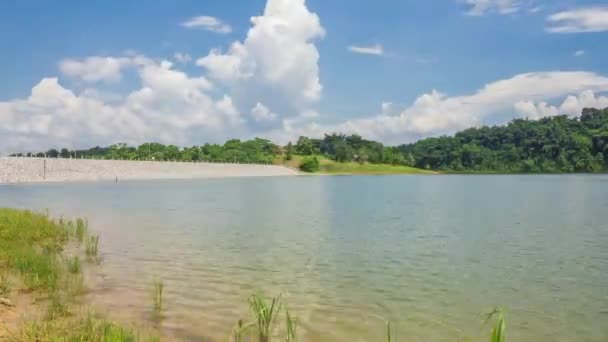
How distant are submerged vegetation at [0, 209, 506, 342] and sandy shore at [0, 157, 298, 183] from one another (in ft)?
270

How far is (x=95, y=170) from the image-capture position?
11500 cm

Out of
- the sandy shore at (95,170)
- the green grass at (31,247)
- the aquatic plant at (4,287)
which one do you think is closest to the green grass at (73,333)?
the aquatic plant at (4,287)

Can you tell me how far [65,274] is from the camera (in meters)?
14.8

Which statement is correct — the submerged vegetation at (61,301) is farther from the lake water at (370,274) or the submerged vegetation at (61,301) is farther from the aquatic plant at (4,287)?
the lake water at (370,274)

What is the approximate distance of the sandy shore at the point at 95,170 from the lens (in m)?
94.8

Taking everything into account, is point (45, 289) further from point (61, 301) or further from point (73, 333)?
point (73, 333)

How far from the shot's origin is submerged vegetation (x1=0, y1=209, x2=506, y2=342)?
8109 mm

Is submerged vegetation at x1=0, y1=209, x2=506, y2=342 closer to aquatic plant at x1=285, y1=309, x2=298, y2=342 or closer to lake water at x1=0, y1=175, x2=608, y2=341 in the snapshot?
aquatic plant at x1=285, y1=309, x2=298, y2=342

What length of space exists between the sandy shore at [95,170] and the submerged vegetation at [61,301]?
82.3 meters

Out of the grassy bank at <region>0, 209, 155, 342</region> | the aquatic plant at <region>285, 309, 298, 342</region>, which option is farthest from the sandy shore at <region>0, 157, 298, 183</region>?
the aquatic plant at <region>285, 309, 298, 342</region>

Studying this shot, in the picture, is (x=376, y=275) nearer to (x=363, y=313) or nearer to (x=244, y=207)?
(x=363, y=313)

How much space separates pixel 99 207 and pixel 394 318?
35.9 m

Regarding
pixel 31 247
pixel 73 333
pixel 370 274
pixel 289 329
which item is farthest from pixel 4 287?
pixel 370 274

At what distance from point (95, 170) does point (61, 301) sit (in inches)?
4373
